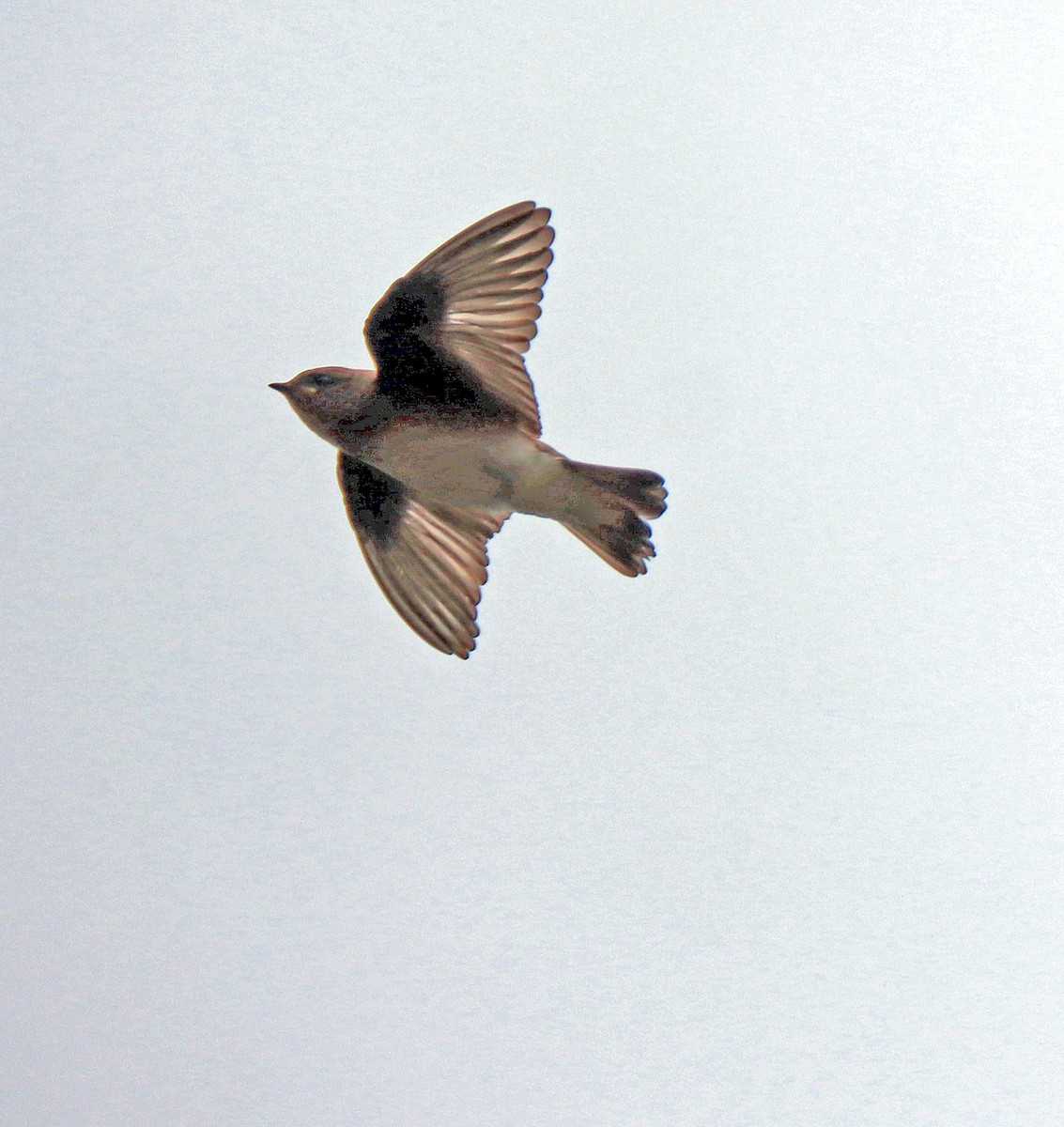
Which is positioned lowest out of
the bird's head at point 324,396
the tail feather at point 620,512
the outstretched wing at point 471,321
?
the tail feather at point 620,512

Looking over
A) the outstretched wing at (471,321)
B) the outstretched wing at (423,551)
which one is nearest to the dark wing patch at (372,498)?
the outstretched wing at (423,551)

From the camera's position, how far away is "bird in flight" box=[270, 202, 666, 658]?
1012 millimetres

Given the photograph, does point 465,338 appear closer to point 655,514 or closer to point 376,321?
point 376,321

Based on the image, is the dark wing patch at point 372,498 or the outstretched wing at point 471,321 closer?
the outstretched wing at point 471,321

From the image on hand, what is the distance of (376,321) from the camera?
1.02m

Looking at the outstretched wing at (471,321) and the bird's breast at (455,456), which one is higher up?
the outstretched wing at (471,321)

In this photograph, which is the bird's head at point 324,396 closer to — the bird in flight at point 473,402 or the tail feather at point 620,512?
the bird in flight at point 473,402

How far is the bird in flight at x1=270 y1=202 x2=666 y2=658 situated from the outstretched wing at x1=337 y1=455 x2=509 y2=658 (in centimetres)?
3

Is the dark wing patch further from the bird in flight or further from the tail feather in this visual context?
the tail feather

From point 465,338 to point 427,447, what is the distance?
0.25 feet

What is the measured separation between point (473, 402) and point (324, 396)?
0.10m

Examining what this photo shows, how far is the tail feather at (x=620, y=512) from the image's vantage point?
104 centimetres

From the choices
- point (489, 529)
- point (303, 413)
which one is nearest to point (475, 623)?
point (489, 529)

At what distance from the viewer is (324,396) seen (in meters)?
1.01
